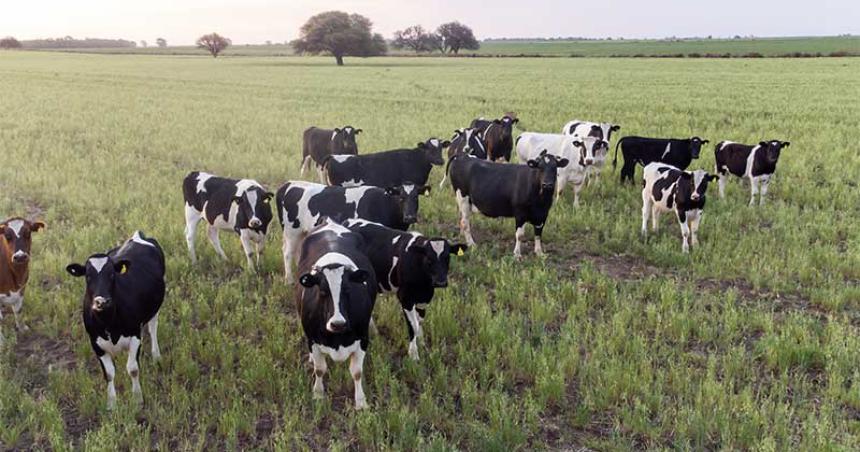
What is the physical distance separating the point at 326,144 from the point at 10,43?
522 ft

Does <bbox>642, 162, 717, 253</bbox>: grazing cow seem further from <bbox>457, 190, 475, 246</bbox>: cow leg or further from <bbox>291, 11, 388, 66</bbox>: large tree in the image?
<bbox>291, 11, 388, 66</bbox>: large tree

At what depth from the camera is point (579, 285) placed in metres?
8.27

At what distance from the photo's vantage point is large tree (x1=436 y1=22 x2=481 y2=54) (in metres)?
119

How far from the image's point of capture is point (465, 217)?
10539mm

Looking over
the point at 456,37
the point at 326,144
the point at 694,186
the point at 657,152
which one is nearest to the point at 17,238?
the point at 326,144

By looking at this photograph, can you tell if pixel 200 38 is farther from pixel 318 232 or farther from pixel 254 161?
pixel 318 232

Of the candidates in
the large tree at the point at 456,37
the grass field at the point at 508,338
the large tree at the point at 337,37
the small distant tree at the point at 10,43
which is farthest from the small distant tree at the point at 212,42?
the grass field at the point at 508,338

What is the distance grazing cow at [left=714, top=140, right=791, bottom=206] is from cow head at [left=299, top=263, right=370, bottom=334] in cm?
951

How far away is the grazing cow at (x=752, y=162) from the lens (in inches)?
473

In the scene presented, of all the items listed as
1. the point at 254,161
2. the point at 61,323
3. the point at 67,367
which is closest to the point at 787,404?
the point at 67,367

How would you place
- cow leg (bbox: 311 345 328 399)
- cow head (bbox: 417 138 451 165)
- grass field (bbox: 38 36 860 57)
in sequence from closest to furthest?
cow leg (bbox: 311 345 328 399) → cow head (bbox: 417 138 451 165) → grass field (bbox: 38 36 860 57)

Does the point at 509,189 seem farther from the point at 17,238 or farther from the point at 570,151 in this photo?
the point at 17,238

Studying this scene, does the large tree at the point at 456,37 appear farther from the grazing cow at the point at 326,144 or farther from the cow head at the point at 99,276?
the cow head at the point at 99,276

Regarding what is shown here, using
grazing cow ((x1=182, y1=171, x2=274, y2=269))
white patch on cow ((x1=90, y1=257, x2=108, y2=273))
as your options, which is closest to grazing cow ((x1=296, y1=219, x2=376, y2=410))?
white patch on cow ((x1=90, y1=257, x2=108, y2=273))
